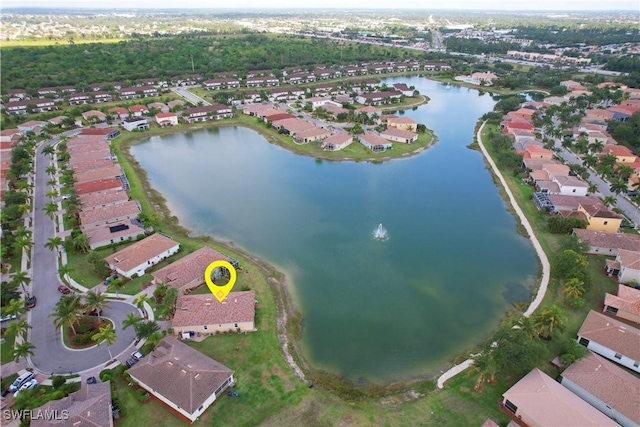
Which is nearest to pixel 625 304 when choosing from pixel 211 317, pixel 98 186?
pixel 211 317

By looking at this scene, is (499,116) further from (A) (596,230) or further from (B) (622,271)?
(B) (622,271)

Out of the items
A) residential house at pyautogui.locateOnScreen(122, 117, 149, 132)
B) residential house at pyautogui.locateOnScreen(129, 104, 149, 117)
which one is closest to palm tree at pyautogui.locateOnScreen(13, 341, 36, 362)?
residential house at pyautogui.locateOnScreen(122, 117, 149, 132)

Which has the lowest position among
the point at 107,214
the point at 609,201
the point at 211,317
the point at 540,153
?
the point at 107,214

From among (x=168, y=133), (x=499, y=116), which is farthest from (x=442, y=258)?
(x=168, y=133)

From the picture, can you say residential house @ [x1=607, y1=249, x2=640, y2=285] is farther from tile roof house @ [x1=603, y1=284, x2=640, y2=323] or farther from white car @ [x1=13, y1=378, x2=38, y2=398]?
white car @ [x1=13, y1=378, x2=38, y2=398]

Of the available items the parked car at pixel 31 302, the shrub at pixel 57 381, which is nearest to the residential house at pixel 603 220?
the shrub at pixel 57 381

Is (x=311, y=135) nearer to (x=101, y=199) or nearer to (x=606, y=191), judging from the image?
(x=101, y=199)

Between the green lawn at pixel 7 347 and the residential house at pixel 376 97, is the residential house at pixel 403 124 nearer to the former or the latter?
the residential house at pixel 376 97
